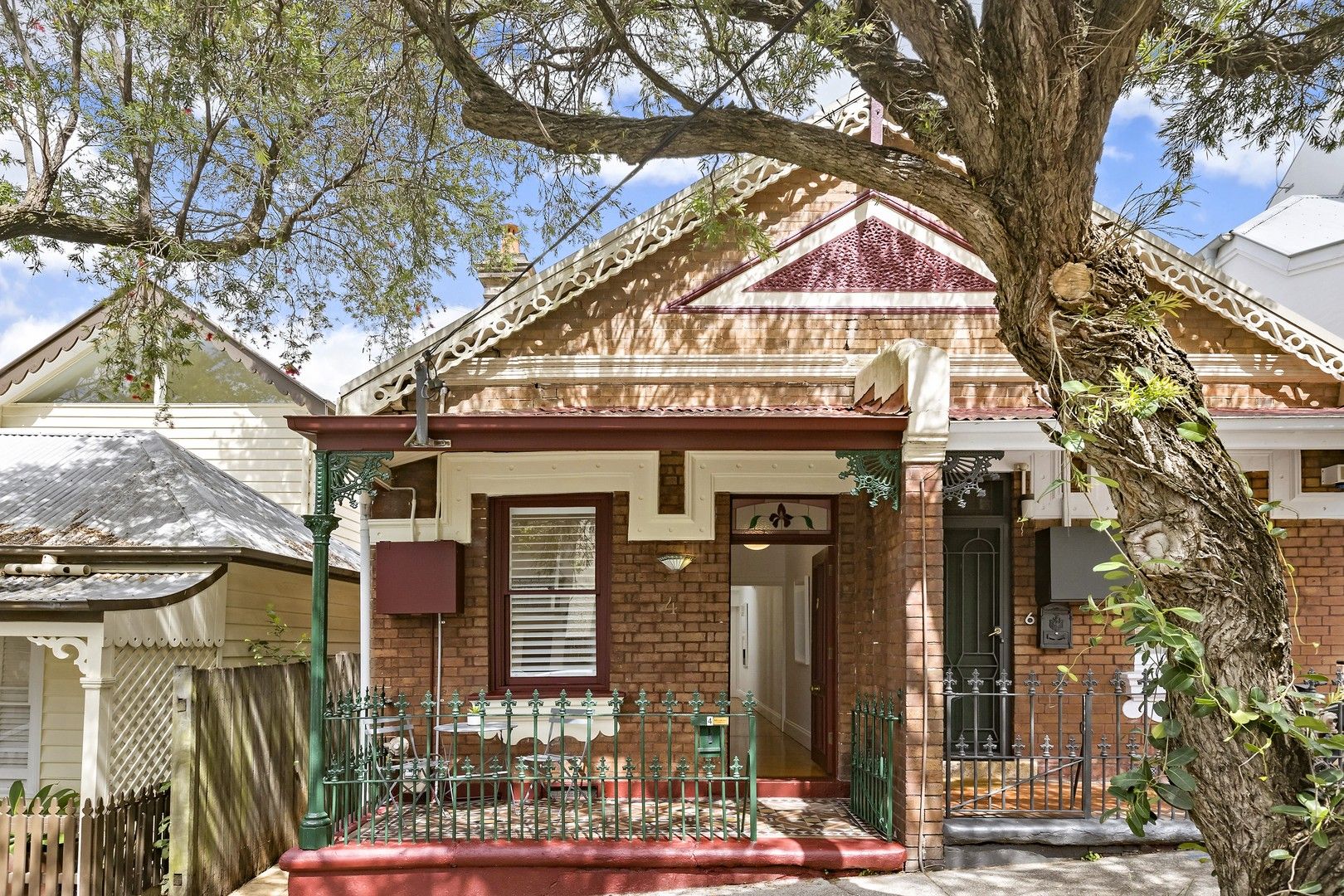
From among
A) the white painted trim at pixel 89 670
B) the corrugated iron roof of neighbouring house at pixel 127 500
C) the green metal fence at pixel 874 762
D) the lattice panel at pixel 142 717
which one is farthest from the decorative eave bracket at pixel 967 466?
the white painted trim at pixel 89 670

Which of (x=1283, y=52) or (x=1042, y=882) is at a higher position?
(x=1283, y=52)

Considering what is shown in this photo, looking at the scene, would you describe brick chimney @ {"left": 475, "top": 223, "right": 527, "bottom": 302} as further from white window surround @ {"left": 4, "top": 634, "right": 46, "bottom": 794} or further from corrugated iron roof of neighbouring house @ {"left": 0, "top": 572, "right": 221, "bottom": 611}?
white window surround @ {"left": 4, "top": 634, "right": 46, "bottom": 794}

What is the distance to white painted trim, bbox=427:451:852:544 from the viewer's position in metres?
9.79

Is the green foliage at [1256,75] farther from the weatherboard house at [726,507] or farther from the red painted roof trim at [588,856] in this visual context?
the red painted roof trim at [588,856]

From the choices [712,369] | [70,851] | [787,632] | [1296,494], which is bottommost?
[70,851]

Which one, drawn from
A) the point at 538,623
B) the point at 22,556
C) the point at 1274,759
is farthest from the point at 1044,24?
the point at 22,556

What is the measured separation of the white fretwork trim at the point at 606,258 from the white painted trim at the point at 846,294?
0.61 meters

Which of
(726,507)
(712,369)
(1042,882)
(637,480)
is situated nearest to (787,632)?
(726,507)

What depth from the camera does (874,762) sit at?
319 inches

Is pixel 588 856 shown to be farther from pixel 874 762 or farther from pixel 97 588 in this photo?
pixel 97 588

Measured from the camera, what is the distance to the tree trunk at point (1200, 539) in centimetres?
408

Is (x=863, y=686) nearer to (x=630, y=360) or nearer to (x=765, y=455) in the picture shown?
(x=765, y=455)

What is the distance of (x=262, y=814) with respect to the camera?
902 cm

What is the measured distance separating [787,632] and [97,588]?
8.37m
